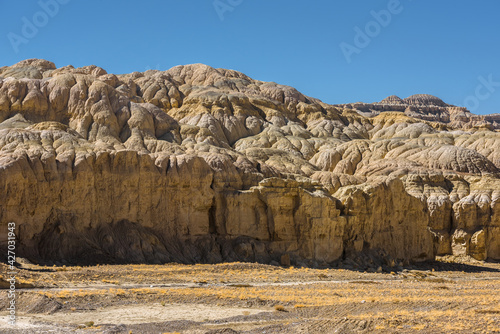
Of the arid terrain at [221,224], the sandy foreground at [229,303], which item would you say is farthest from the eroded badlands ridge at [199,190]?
the sandy foreground at [229,303]

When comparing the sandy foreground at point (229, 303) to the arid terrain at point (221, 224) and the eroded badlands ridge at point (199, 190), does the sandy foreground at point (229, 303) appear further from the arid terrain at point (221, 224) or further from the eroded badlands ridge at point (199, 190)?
the eroded badlands ridge at point (199, 190)

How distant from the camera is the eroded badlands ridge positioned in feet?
194

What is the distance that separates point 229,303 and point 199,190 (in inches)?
1135

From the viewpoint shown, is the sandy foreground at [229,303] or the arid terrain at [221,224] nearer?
the sandy foreground at [229,303]

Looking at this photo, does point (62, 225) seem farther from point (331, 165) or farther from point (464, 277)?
point (331, 165)

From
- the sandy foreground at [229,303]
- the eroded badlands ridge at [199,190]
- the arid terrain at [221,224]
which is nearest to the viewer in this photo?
the sandy foreground at [229,303]

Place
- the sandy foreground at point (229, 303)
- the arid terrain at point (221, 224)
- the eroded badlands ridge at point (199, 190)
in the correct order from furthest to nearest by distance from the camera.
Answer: the eroded badlands ridge at point (199, 190)
the arid terrain at point (221, 224)
the sandy foreground at point (229, 303)

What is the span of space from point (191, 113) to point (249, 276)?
221 ft

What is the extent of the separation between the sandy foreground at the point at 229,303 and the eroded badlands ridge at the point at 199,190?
21.4ft

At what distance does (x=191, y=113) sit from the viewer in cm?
11900

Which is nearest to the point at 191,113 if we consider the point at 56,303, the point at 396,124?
the point at 396,124

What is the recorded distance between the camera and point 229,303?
124 ft

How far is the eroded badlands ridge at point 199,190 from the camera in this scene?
5903 cm

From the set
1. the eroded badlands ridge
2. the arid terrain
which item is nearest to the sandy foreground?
the arid terrain
